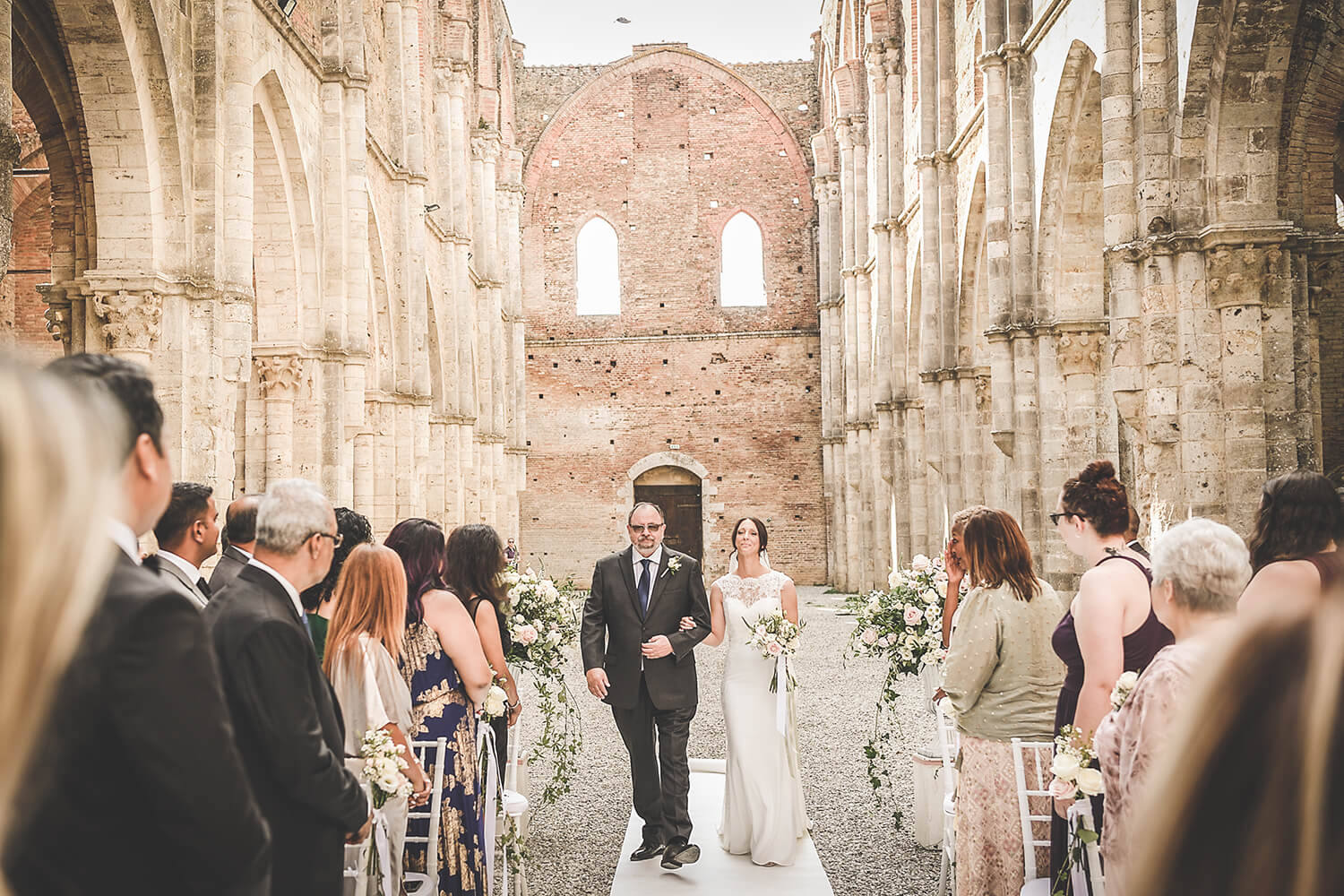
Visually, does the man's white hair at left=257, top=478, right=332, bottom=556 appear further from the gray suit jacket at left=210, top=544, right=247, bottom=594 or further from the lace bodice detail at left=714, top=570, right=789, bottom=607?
A: the lace bodice detail at left=714, top=570, right=789, bottom=607

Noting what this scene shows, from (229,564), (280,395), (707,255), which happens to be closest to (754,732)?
(229,564)

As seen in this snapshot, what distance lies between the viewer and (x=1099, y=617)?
146 inches

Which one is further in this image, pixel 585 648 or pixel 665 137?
pixel 665 137

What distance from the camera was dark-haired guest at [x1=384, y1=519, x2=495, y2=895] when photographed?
15.1 ft

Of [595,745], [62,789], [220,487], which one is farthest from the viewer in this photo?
[595,745]

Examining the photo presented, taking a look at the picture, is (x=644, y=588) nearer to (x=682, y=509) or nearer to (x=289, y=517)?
(x=289, y=517)

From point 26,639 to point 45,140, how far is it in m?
9.66

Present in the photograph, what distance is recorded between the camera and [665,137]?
31391 mm

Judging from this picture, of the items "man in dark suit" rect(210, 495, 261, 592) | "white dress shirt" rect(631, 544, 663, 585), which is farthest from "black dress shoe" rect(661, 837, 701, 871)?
"man in dark suit" rect(210, 495, 261, 592)

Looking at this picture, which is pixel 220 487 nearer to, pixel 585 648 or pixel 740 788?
pixel 585 648

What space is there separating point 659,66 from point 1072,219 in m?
21.7

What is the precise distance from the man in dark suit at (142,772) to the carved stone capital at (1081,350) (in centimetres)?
1142

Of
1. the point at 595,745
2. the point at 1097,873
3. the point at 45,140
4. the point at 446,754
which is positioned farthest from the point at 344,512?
the point at 45,140

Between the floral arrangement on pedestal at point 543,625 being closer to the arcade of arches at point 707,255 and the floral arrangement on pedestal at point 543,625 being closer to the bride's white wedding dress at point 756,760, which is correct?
the bride's white wedding dress at point 756,760
